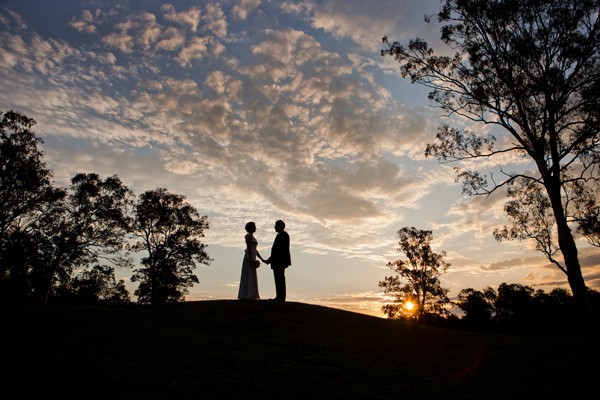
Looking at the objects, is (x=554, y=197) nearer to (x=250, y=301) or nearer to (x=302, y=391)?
(x=250, y=301)

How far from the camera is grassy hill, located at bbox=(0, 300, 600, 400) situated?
9.21 metres

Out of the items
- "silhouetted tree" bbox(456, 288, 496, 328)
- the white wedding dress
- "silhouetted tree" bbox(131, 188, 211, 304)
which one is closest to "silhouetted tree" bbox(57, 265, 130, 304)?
"silhouetted tree" bbox(131, 188, 211, 304)

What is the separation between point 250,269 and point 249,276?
0.46m

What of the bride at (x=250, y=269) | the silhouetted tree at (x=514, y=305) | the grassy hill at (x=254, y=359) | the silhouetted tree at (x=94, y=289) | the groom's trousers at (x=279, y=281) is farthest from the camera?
the silhouetted tree at (x=514, y=305)

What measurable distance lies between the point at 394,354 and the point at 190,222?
40209 millimetres

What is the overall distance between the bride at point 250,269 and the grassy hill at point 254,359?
7.62 ft

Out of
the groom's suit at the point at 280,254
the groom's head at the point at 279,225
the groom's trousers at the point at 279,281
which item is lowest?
the groom's trousers at the point at 279,281

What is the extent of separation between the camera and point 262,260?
872 inches

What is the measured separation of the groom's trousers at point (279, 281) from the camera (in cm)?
2180

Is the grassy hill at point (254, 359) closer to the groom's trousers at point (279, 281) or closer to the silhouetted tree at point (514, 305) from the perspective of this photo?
the groom's trousers at point (279, 281)

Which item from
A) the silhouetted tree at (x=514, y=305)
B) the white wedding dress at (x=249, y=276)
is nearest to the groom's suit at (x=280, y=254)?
the white wedding dress at (x=249, y=276)

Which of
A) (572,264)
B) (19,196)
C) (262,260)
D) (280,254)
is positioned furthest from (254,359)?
(19,196)

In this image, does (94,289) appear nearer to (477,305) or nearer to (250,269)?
(250,269)

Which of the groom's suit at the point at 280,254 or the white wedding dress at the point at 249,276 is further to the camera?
the white wedding dress at the point at 249,276
